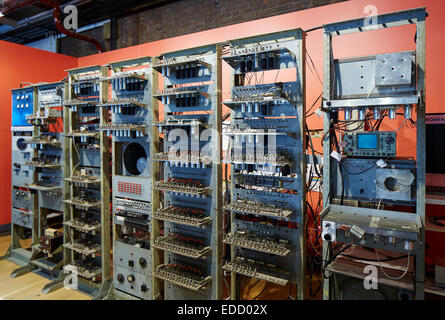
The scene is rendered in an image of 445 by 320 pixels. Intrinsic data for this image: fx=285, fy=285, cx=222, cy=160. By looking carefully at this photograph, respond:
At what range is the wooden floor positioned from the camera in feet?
10.9

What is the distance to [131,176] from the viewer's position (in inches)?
127

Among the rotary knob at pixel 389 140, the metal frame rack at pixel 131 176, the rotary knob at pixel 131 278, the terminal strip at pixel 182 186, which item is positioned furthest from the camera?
the rotary knob at pixel 131 278

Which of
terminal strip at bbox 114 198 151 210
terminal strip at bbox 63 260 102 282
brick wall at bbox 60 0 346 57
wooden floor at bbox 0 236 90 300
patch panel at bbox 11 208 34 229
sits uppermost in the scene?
brick wall at bbox 60 0 346 57

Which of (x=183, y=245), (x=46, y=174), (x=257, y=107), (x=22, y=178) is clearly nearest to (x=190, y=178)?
(x=183, y=245)

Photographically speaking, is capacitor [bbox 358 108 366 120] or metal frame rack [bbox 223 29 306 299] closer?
capacitor [bbox 358 108 366 120]

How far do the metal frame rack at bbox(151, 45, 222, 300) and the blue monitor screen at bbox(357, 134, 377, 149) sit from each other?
1200 mm

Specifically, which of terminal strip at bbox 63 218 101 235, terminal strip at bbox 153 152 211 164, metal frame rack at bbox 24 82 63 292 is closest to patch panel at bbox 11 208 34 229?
metal frame rack at bbox 24 82 63 292

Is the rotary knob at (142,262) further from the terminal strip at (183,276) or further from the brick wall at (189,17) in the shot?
the brick wall at (189,17)

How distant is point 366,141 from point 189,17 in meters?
4.58

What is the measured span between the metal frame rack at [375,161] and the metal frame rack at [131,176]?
1832 mm

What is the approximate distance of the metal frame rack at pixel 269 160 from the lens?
240 cm

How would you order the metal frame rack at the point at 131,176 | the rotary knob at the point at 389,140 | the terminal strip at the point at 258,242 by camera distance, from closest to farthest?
the rotary knob at the point at 389,140
the terminal strip at the point at 258,242
the metal frame rack at the point at 131,176

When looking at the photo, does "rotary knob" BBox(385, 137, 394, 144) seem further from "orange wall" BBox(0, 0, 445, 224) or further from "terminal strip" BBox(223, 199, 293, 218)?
"orange wall" BBox(0, 0, 445, 224)

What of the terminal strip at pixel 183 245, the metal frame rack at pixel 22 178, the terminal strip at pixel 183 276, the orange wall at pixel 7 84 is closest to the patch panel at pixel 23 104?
the metal frame rack at pixel 22 178
